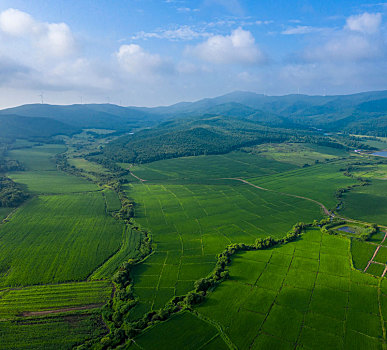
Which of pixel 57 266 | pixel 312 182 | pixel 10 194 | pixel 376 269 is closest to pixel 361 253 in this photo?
pixel 376 269

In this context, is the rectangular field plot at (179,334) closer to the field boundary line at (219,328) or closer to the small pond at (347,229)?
the field boundary line at (219,328)

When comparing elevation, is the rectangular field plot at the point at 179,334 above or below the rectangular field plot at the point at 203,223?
below

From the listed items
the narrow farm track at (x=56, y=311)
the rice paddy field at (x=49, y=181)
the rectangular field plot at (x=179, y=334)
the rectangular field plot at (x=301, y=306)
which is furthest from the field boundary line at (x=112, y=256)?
the rice paddy field at (x=49, y=181)

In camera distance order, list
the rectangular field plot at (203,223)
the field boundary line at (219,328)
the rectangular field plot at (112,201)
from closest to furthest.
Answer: the field boundary line at (219,328) < the rectangular field plot at (203,223) < the rectangular field plot at (112,201)

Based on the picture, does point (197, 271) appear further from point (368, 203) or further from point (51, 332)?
point (368, 203)

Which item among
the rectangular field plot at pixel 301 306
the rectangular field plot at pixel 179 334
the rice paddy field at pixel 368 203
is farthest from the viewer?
the rice paddy field at pixel 368 203

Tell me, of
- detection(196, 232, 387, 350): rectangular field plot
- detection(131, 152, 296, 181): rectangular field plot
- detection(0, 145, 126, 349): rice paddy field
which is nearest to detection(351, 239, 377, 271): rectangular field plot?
detection(196, 232, 387, 350): rectangular field plot

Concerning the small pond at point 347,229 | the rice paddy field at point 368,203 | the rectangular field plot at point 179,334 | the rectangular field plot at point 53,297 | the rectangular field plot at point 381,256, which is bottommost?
the rectangular field plot at point 179,334
